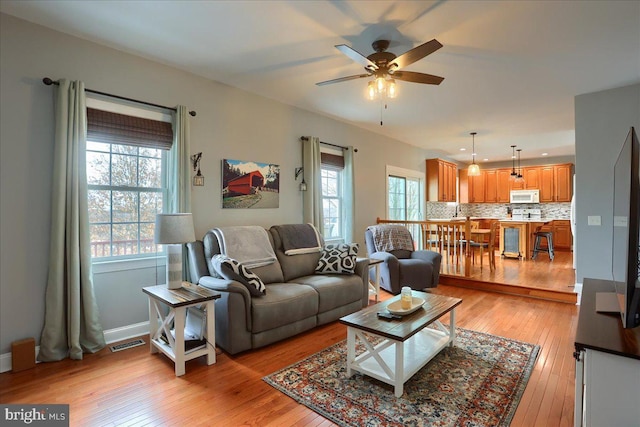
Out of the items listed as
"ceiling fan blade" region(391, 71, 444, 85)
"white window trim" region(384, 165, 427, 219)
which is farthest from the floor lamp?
"white window trim" region(384, 165, 427, 219)

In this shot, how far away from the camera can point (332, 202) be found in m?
5.32

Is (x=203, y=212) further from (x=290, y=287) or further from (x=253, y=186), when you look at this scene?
(x=290, y=287)

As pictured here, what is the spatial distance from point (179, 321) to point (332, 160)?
132 inches

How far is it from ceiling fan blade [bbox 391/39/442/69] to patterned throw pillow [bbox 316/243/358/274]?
83.8 inches

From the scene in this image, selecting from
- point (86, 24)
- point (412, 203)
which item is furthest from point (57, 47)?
point (412, 203)

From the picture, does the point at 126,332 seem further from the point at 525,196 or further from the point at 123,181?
the point at 525,196

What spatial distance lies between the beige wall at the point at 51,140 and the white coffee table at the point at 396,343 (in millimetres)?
2088

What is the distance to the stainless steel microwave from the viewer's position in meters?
8.75

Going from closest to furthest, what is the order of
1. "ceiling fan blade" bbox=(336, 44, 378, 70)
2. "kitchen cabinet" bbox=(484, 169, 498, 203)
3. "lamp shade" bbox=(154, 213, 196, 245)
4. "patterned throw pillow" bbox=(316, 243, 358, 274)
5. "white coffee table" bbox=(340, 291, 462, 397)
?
"white coffee table" bbox=(340, 291, 462, 397), "ceiling fan blade" bbox=(336, 44, 378, 70), "lamp shade" bbox=(154, 213, 196, 245), "patterned throw pillow" bbox=(316, 243, 358, 274), "kitchen cabinet" bbox=(484, 169, 498, 203)

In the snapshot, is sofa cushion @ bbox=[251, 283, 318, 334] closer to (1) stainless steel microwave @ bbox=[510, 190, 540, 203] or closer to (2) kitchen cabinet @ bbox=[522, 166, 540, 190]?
(1) stainless steel microwave @ bbox=[510, 190, 540, 203]

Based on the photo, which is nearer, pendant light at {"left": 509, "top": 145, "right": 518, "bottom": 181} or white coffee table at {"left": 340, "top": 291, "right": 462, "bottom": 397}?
white coffee table at {"left": 340, "top": 291, "right": 462, "bottom": 397}

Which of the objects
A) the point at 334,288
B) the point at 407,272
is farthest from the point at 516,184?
the point at 334,288

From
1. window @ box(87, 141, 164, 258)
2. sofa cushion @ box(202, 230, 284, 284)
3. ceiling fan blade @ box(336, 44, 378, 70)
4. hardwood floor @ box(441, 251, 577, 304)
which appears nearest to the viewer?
ceiling fan blade @ box(336, 44, 378, 70)

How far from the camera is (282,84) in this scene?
3.73 metres
